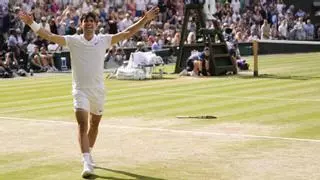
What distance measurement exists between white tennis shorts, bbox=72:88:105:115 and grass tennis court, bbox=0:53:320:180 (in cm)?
85

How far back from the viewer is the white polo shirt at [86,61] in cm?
938

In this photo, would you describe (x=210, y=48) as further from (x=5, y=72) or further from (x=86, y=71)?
(x=86, y=71)

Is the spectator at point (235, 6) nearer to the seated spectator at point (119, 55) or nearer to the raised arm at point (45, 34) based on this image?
the seated spectator at point (119, 55)

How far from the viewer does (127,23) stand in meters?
37.3

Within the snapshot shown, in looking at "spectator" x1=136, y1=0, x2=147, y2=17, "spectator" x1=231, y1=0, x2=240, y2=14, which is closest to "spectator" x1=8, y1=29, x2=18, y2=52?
"spectator" x1=136, y1=0, x2=147, y2=17

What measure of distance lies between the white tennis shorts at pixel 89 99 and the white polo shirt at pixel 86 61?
6cm

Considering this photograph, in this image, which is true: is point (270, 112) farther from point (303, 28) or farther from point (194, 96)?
point (303, 28)

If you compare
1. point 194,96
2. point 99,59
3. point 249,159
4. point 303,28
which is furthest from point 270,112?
point 303,28

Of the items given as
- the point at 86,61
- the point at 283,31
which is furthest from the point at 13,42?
the point at 86,61

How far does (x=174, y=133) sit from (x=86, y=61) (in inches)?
153

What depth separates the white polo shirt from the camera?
9.38 metres

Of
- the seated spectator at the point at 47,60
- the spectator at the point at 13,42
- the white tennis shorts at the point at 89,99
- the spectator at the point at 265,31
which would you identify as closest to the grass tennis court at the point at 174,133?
the white tennis shorts at the point at 89,99

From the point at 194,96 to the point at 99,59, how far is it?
10228mm

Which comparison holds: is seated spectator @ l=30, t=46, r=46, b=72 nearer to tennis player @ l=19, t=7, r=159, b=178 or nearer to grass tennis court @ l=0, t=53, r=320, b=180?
grass tennis court @ l=0, t=53, r=320, b=180
